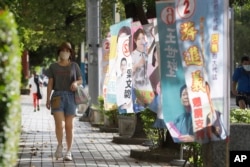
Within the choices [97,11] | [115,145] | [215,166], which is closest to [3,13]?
[215,166]

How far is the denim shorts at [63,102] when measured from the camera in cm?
1083

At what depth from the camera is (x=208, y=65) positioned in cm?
690

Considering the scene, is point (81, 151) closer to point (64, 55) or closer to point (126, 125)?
point (64, 55)

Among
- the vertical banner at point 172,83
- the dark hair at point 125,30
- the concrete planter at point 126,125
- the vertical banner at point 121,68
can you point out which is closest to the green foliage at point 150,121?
the vertical banner at point 121,68

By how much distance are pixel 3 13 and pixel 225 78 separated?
2.98 metres

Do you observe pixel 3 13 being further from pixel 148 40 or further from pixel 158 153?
pixel 158 153

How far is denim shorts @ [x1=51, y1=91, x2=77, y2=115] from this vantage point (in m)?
10.8

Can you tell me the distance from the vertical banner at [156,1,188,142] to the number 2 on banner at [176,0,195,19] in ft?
0.50

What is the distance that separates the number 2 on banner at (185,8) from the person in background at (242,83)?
284 inches

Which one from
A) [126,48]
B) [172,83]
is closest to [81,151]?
[126,48]

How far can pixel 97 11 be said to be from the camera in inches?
858

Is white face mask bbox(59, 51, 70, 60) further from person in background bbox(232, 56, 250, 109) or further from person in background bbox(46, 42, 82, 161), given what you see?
person in background bbox(232, 56, 250, 109)

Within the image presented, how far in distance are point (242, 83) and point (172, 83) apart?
7.31m

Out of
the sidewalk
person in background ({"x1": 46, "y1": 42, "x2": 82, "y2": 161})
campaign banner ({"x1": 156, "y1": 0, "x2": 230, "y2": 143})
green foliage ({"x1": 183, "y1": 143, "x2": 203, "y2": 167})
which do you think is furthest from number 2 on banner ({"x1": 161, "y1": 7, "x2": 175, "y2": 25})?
the sidewalk
